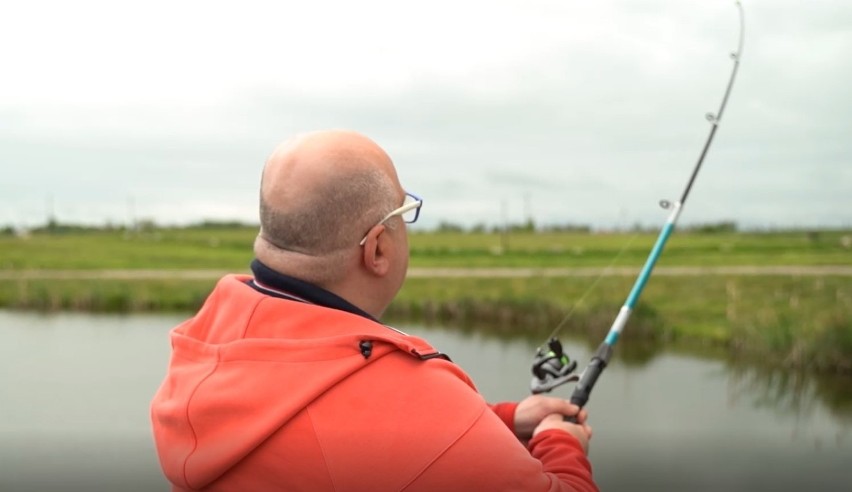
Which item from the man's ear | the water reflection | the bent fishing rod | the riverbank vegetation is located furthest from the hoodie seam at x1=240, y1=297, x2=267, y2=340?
the water reflection

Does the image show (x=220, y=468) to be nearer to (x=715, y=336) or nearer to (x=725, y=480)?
(x=725, y=480)

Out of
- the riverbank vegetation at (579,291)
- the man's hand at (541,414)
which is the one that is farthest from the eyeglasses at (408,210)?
the riverbank vegetation at (579,291)

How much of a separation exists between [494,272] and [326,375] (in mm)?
24676

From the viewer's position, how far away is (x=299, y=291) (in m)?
1.39

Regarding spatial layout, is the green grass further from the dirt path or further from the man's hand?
the man's hand

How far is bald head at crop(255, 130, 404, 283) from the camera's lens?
1.35 meters

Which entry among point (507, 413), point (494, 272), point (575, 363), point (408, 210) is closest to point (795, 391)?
point (575, 363)

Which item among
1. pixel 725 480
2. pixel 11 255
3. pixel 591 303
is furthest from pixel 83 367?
pixel 11 255

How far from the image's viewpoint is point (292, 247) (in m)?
1.39

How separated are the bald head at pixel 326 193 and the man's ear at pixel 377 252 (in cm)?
2

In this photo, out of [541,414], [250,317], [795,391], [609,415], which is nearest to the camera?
[250,317]

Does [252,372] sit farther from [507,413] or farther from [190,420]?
[507,413]

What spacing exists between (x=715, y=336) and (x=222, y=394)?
15175mm

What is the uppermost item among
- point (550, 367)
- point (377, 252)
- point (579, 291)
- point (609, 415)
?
point (377, 252)
